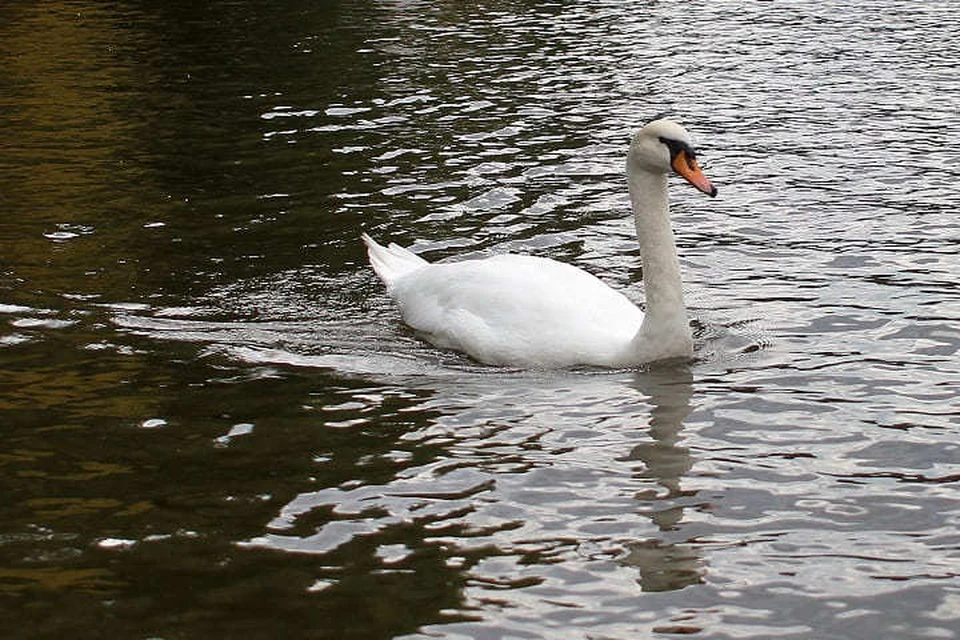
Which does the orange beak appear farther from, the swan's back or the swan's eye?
the swan's back

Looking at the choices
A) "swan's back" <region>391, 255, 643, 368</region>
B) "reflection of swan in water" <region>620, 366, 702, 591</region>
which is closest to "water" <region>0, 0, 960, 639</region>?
"reflection of swan in water" <region>620, 366, 702, 591</region>

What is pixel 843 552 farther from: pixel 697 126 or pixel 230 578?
pixel 697 126

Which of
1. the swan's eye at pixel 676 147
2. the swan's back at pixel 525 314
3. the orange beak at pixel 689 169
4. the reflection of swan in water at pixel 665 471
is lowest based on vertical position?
the reflection of swan in water at pixel 665 471

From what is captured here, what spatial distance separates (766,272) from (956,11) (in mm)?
18139

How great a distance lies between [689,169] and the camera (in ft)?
36.1

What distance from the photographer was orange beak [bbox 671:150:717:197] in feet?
35.7

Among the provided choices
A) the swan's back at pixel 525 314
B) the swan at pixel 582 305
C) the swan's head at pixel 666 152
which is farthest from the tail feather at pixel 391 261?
the swan's head at pixel 666 152

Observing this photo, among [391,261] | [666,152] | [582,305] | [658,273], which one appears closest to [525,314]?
[582,305]

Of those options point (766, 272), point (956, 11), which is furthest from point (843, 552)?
point (956, 11)

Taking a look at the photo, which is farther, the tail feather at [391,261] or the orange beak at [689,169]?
the tail feather at [391,261]

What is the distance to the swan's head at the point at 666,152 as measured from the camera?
11.0 metres

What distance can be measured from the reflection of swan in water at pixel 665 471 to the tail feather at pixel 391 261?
284cm

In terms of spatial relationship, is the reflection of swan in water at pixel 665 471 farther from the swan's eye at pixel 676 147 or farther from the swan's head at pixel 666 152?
the swan's eye at pixel 676 147

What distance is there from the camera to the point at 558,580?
7.68 metres
